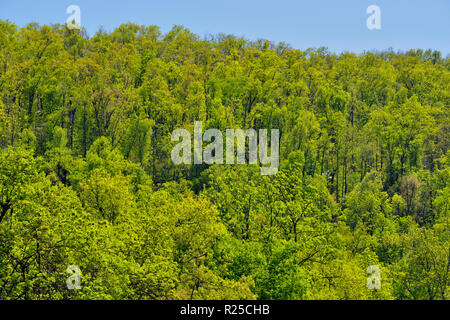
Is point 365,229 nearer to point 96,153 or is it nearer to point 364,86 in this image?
point 96,153

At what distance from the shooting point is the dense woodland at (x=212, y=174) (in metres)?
24.3

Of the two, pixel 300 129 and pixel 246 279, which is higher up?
pixel 300 129

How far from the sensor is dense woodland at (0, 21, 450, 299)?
24.3m

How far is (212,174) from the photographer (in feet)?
169

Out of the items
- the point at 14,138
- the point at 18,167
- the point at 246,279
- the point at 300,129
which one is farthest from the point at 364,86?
the point at 18,167

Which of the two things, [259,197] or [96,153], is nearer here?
[259,197]

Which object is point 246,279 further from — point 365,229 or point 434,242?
point 365,229

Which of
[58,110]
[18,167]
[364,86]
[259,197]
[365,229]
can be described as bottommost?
[365,229]

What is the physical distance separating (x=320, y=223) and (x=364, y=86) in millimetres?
59861
